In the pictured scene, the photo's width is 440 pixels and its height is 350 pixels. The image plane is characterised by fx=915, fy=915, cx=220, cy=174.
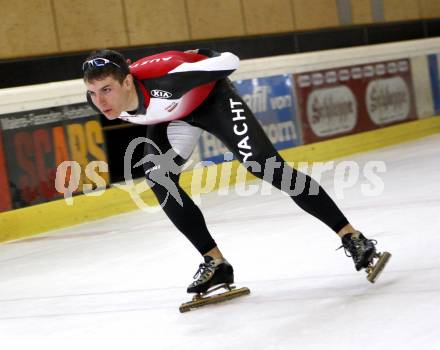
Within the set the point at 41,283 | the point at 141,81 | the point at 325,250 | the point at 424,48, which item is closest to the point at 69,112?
the point at 41,283

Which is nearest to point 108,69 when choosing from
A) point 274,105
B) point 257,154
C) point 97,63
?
point 97,63

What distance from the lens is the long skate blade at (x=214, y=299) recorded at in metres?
3.95

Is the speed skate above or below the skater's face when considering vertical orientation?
below

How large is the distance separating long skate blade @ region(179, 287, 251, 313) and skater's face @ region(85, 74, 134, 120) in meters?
0.89

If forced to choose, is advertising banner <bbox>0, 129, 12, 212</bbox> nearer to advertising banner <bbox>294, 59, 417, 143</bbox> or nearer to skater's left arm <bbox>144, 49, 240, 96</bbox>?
skater's left arm <bbox>144, 49, 240, 96</bbox>

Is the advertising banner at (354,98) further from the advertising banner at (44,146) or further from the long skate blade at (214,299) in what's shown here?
the long skate blade at (214,299)

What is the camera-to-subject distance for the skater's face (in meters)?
3.76

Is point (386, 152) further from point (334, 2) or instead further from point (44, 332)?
point (44, 332)

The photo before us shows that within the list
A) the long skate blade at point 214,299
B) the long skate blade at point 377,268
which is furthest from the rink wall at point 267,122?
the long skate blade at point 377,268

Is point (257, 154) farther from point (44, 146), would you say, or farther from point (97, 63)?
point (44, 146)

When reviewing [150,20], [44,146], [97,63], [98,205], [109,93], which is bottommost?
[98,205]

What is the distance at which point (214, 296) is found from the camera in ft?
13.3

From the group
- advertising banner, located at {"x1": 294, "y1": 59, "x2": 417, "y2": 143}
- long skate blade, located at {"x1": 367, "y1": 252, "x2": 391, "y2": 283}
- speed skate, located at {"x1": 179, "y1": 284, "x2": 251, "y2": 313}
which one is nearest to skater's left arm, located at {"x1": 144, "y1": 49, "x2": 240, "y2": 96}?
speed skate, located at {"x1": 179, "y1": 284, "x2": 251, "y2": 313}

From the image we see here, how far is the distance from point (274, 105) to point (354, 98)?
1.77m
